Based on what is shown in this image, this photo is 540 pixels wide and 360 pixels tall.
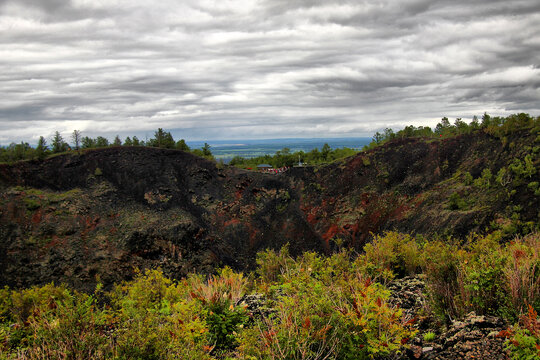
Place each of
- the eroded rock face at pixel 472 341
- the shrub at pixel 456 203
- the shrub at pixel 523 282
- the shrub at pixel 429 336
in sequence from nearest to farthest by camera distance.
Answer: the eroded rock face at pixel 472 341 → the shrub at pixel 523 282 → the shrub at pixel 429 336 → the shrub at pixel 456 203

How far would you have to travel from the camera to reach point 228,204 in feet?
174

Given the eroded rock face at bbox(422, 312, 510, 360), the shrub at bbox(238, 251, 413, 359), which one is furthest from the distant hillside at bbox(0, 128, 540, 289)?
the shrub at bbox(238, 251, 413, 359)

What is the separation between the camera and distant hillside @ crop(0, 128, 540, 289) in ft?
118

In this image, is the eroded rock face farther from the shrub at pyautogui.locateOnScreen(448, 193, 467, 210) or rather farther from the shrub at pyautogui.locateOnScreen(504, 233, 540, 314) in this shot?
the shrub at pyautogui.locateOnScreen(448, 193, 467, 210)

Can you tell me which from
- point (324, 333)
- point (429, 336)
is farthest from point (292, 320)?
point (429, 336)

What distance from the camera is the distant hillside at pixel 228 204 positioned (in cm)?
3603

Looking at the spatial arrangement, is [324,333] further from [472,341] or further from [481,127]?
[481,127]

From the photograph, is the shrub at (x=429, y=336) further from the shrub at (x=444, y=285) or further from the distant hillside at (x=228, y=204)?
the distant hillside at (x=228, y=204)

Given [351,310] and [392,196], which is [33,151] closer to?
[392,196]

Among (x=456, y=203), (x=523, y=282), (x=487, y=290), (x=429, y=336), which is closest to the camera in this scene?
(x=523, y=282)

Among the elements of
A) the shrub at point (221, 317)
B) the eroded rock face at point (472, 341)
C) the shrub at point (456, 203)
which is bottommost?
the shrub at point (456, 203)

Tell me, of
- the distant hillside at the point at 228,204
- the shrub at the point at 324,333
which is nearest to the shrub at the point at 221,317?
the shrub at the point at 324,333

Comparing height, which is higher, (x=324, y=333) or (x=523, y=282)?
(x=324, y=333)

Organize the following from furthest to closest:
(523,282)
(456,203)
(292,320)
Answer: (456,203), (523,282), (292,320)
